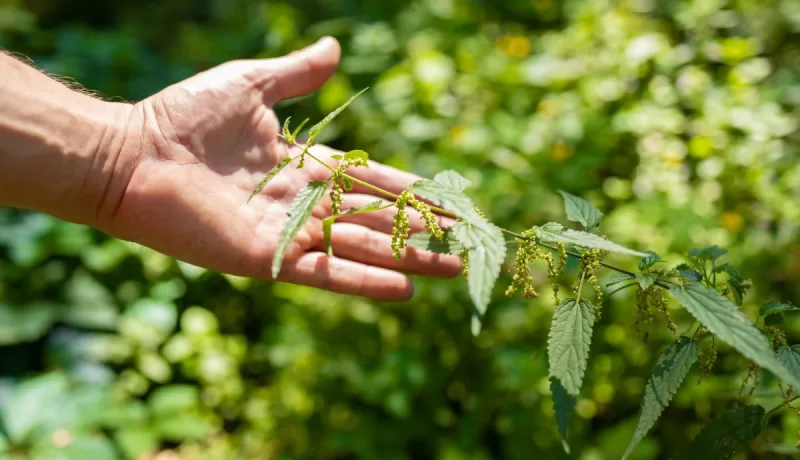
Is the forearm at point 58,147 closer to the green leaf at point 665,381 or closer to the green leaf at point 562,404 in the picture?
the green leaf at point 562,404

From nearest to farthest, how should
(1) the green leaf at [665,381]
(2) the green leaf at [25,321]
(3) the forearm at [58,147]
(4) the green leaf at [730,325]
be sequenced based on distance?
(4) the green leaf at [730,325] → (1) the green leaf at [665,381] → (3) the forearm at [58,147] → (2) the green leaf at [25,321]

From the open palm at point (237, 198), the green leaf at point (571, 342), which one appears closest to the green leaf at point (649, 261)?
the green leaf at point (571, 342)

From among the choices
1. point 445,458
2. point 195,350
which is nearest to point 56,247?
point 195,350

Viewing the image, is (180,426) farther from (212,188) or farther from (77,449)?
(212,188)

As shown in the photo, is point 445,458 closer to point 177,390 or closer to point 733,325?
point 177,390

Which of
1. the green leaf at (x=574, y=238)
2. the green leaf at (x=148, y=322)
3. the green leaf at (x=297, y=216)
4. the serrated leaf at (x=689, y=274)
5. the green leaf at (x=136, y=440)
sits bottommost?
the green leaf at (x=136, y=440)

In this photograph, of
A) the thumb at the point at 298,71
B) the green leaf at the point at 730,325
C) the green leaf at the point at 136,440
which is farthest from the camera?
the green leaf at the point at 136,440

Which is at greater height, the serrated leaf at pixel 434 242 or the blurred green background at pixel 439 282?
the serrated leaf at pixel 434 242

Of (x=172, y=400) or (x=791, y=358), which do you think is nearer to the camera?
(x=791, y=358)

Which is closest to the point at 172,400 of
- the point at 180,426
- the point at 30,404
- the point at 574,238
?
the point at 180,426
